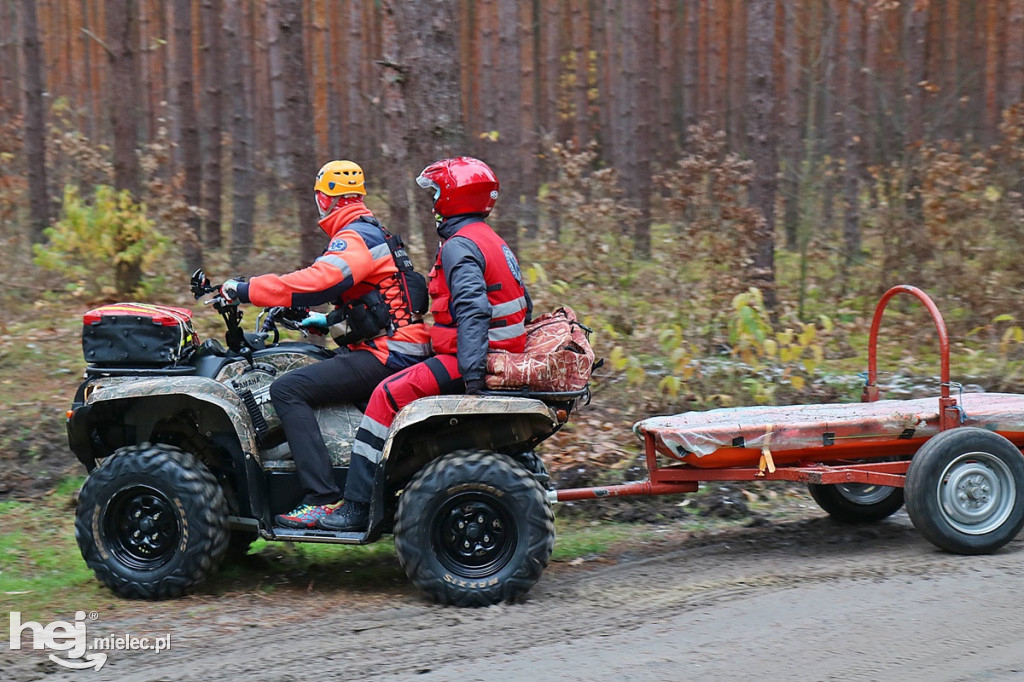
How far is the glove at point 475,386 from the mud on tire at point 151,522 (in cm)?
153

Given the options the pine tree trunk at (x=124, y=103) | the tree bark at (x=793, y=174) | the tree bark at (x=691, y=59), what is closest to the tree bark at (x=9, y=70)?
the pine tree trunk at (x=124, y=103)

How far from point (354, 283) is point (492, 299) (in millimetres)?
A: 790

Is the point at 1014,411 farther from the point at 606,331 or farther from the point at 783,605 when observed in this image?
the point at 606,331

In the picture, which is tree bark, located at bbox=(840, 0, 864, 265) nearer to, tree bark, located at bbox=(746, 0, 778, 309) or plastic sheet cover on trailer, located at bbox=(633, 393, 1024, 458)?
tree bark, located at bbox=(746, 0, 778, 309)

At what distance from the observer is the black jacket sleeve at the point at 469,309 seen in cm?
580

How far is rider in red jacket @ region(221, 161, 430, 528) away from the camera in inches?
234

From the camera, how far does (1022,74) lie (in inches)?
600

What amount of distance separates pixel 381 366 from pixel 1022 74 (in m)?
12.8

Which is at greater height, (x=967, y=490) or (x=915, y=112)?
(x=915, y=112)

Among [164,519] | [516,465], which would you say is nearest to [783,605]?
[516,465]

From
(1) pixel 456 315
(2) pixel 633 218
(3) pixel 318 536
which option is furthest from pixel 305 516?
(2) pixel 633 218

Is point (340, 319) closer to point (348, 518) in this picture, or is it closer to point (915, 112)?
point (348, 518)

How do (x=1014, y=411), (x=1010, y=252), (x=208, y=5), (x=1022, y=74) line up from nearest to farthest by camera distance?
(x=1014, y=411)
(x=1010, y=252)
(x=1022, y=74)
(x=208, y=5)

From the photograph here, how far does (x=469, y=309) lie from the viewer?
579 centimetres
